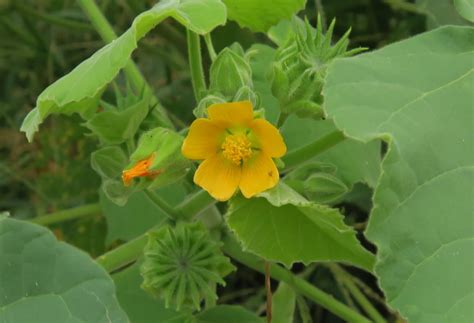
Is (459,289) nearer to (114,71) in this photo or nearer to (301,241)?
(301,241)

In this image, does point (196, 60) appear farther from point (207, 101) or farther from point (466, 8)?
point (466, 8)

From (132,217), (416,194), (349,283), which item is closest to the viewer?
(416,194)

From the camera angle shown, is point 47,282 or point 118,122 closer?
point 47,282

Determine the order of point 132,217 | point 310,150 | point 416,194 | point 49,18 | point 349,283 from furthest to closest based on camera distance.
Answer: point 49,18, point 349,283, point 132,217, point 310,150, point 416,194

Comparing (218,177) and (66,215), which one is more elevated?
(218,177)

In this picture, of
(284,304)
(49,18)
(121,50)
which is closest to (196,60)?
(121,50)

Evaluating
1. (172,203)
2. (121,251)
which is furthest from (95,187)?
(121,251)

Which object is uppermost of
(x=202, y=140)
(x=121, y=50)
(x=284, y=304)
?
(x=121, y=50)

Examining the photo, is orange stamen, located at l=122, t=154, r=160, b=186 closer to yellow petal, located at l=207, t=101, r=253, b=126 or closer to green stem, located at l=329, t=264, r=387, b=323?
yellow petal, located at l=207, t=101, r=253, b=126
